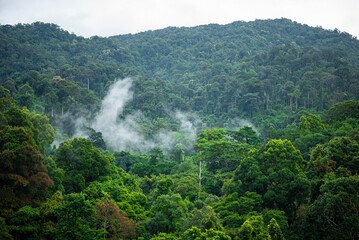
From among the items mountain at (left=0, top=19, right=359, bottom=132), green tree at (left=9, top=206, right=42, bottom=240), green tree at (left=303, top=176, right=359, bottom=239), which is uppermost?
mountain at (left=0, top=19, right=359, bottom=132)

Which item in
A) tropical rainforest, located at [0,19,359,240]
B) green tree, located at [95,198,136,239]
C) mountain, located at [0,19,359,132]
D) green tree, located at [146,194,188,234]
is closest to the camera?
tropical rainforest, located at [0,19,359,240]

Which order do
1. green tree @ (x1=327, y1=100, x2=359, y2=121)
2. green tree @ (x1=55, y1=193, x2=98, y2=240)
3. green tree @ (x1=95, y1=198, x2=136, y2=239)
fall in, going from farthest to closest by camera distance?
1. green tree @ (x1=327, y1=100, x2=359, y2=121)
2. green tree @ (x1=95, y1=198, x2=136, y2=239)
3. green tree @ (x1=55, y1=193, x2=98, y2=240)

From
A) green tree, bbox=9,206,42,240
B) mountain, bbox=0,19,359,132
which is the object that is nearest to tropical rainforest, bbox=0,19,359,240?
green tree, bbox=9,206,42,240

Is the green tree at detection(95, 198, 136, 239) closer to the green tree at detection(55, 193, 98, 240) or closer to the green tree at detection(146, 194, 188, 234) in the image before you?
the green tree at detection(55, 193, 98, 240)

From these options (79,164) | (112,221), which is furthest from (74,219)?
(79,164)

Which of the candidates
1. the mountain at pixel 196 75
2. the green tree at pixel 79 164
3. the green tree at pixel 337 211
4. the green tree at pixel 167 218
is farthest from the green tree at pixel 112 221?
the mountain at pixel 196 75

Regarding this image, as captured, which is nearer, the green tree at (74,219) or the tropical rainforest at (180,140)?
the green tree at (74,219)

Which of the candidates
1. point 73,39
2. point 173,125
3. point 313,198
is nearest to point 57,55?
point 73,39

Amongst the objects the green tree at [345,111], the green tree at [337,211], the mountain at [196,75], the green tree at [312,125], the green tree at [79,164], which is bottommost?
the green tree at [337,211]

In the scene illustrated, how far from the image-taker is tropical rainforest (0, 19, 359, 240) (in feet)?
53.3

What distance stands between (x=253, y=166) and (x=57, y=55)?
251ft

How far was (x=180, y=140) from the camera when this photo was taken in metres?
51.5

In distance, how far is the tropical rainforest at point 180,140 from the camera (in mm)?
16234

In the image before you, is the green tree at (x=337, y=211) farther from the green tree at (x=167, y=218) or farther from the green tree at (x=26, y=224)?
the green tree at (x=26, y=224)
